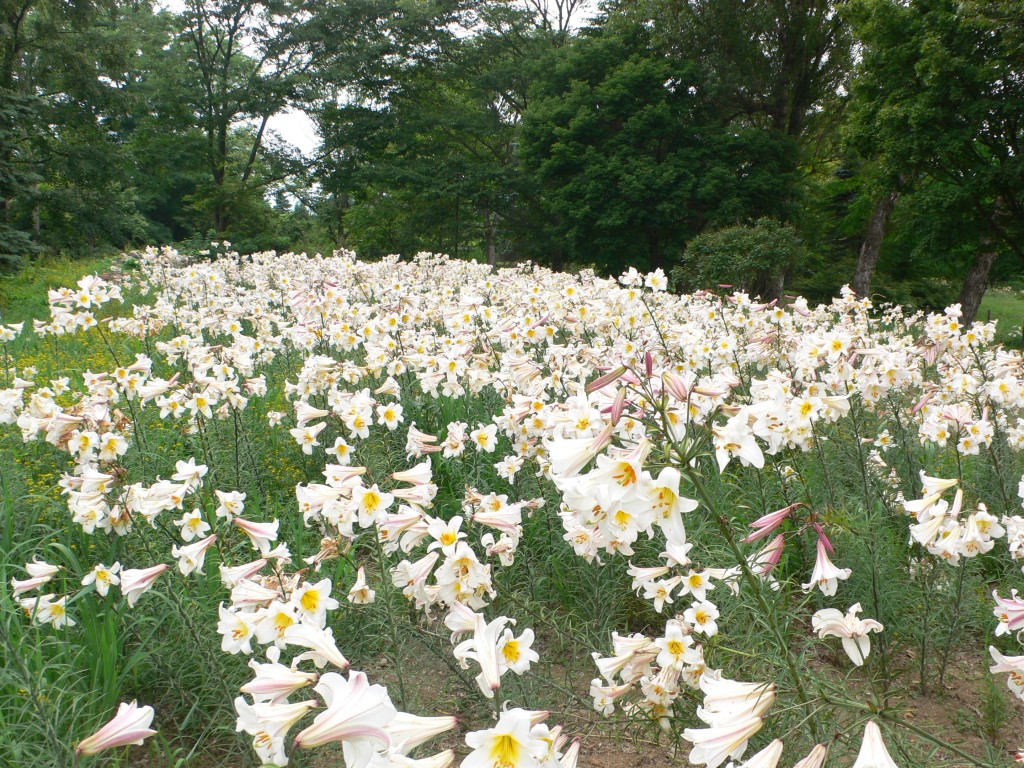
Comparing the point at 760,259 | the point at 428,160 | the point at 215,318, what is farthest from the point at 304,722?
the point at 428,160

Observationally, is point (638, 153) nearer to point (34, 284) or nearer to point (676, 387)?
point (34, 284)

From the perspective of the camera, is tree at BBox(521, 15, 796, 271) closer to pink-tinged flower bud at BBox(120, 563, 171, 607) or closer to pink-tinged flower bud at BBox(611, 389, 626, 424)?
pink-tinged flower bud at BBox(611, 389, 626, 424)

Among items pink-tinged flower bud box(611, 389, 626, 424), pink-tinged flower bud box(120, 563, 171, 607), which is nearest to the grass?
pink-tinged flower bud box(120, 563, 171, 607)

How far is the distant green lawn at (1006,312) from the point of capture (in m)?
18.3

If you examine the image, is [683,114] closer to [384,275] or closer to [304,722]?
[384,275]

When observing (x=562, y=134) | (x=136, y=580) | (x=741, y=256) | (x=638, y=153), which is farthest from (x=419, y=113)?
(x=136, y=580)

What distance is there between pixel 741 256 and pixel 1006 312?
21.2 metres

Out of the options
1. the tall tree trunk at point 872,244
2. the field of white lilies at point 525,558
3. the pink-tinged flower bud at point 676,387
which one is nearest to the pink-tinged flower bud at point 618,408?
the field of white lilies at point 525,558

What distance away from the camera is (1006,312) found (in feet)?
92.7

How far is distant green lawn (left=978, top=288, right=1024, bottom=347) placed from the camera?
18.3m

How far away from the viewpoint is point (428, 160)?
25.7 meters

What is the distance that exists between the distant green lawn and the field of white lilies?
16.2 metres

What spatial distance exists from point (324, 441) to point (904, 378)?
3.41m

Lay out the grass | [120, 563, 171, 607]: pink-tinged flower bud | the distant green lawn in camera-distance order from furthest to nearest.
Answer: the distant green lawn < the grass < [120, 563, 171, 607]: pink-tinged flower bud
